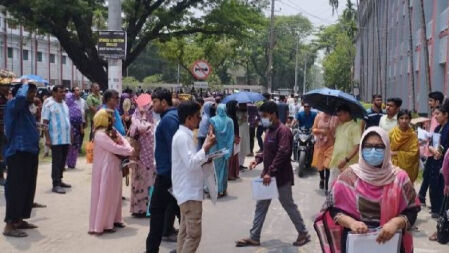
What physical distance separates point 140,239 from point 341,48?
66000 millimetres

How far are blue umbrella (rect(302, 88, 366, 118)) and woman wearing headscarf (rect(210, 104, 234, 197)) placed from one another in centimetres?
177

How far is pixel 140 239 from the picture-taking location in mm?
6629

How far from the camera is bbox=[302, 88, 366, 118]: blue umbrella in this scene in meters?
7.32

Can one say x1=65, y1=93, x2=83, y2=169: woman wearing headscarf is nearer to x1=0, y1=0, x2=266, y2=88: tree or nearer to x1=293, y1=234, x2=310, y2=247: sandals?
→ x1=293, y1=234, x2=310, y2=247: sandals

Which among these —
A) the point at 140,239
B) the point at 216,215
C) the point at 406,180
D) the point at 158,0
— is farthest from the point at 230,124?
the point at 158,0

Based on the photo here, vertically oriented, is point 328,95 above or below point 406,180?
above

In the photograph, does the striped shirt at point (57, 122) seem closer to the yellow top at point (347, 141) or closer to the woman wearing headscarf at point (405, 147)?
the yellow top at point (347, 141)

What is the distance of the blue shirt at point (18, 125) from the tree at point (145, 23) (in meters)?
15.5

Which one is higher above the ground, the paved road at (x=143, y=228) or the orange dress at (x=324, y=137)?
the orange dress at (x=324, y=137)

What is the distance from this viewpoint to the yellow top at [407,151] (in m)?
7.46

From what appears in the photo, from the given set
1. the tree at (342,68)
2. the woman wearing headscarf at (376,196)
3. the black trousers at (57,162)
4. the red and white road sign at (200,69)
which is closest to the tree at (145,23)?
the red and white road sign at (200,69)

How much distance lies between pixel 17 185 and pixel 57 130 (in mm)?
2723

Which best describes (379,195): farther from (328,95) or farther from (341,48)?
(341,48)

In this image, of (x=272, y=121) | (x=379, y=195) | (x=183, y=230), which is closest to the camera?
(x=379, y=195)
